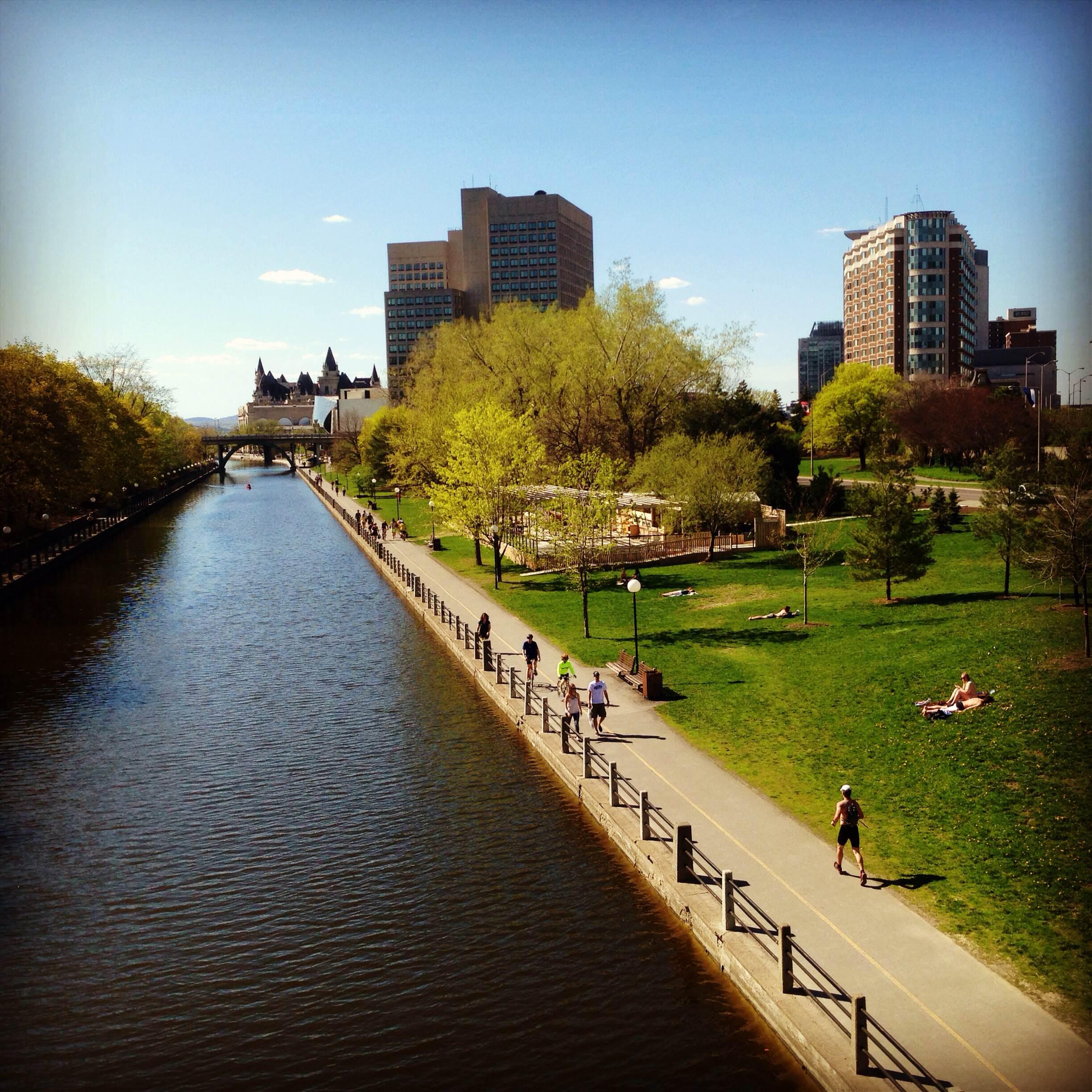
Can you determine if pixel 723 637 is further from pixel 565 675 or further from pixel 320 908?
pixel 320 908

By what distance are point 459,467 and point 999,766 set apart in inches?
1233

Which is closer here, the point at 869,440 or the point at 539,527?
the point at 539,527

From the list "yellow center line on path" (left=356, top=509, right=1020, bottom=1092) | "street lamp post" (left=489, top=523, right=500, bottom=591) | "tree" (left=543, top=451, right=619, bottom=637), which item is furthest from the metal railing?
"street lamp post" (left=489, top=523, right=500, bottom=591)

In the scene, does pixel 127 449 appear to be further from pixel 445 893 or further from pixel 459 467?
pixel 445 893

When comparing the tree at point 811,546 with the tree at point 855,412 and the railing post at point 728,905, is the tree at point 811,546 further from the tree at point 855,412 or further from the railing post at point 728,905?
the tree at point 855,412

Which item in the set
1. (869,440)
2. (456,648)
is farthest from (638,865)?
(869,440)

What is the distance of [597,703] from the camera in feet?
69.9

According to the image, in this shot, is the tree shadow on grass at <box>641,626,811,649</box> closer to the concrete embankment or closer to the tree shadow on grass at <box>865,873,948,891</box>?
the tree shadow on grass at <box>865,873,948,891</box>

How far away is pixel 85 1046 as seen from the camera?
12.1 metres

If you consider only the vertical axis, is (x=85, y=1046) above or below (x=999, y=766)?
below

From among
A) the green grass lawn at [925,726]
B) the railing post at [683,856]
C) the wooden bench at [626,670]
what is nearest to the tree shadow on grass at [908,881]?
the green grass lawn at [925,726]

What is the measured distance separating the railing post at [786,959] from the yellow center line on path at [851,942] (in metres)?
1.11

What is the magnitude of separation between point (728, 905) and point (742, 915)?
26.5 inches

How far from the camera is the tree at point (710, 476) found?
45.9m
